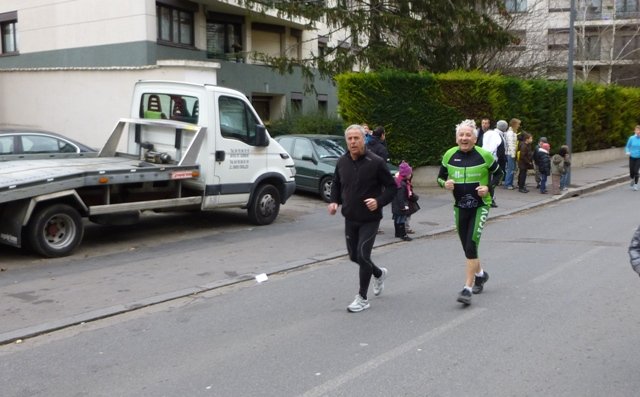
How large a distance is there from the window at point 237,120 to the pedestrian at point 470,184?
542 cm

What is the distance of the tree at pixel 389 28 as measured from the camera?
19.7 meters

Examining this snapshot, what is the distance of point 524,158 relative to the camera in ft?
56.7

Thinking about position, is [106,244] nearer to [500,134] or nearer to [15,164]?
[15,164]

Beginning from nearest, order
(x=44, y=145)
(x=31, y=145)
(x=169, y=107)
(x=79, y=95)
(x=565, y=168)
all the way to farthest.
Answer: (x=169, y=107) → (x=31, y=145) → (x=44, y=145) → (x=565, y=168) → (x=79, y=95)

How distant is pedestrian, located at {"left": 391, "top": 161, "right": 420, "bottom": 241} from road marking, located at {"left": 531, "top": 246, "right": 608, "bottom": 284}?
283 centimetres

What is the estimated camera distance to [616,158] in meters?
29.0

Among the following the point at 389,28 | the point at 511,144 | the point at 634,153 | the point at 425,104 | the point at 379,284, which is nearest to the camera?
the point at 379,284

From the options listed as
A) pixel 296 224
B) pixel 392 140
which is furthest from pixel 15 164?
pixel 392 140

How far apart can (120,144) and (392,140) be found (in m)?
7.76

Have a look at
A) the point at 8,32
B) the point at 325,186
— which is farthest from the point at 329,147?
the point at 8,32

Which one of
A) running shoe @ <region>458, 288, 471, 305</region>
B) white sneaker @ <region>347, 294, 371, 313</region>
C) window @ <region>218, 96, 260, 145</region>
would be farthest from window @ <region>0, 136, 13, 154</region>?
running shoe @ <region>458, 288, 471, 305</region>

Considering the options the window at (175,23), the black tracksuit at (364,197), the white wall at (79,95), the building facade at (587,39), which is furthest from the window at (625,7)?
the black tracksuit at (364,197)

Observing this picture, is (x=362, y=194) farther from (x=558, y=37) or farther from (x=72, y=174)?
(x=558, y=37)

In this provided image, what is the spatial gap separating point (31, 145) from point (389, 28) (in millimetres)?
10744
